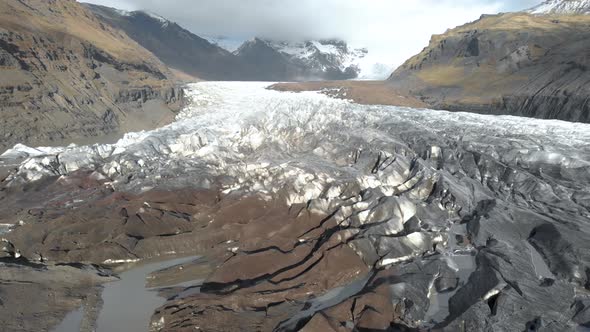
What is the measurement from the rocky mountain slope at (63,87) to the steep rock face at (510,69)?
31508 millimetres

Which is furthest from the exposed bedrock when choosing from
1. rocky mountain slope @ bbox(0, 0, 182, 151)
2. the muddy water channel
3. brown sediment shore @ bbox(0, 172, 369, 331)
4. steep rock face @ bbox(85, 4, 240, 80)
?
steep rock face @ bbox(85, 4, 240, 80)

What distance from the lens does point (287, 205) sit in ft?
44.1

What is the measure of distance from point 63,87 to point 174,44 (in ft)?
391

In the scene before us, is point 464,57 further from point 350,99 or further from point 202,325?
point 202,325

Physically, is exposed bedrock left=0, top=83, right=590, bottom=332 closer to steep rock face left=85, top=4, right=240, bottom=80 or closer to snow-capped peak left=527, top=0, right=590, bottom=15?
snow-capped peak left=527, top=0, right=590, bottom=15

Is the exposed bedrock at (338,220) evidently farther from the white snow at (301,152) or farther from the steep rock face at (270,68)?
the steep rock face at (270,68)

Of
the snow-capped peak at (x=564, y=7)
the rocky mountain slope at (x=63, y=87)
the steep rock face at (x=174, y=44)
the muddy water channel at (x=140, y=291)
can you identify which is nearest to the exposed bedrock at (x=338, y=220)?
the muddy water channel at (x=140, y=291)

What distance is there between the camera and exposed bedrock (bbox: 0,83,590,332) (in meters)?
8.36

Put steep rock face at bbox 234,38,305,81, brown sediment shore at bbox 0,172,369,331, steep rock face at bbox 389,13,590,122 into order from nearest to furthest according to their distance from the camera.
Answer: brown sediment shore at bbox 0,172,369,331
steep rock face at bbox 389,13,590,122
steep rock face at bbox 234,38,305,81

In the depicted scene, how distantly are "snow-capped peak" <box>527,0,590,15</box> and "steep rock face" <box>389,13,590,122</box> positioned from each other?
2148 cm

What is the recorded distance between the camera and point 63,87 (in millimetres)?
32875

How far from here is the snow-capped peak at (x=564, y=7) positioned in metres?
80.3

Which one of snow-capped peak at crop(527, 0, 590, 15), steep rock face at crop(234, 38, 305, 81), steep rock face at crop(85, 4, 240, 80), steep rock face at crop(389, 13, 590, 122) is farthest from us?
steep rock face at crop(234, 38, 305, 81)

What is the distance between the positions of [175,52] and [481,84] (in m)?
113
